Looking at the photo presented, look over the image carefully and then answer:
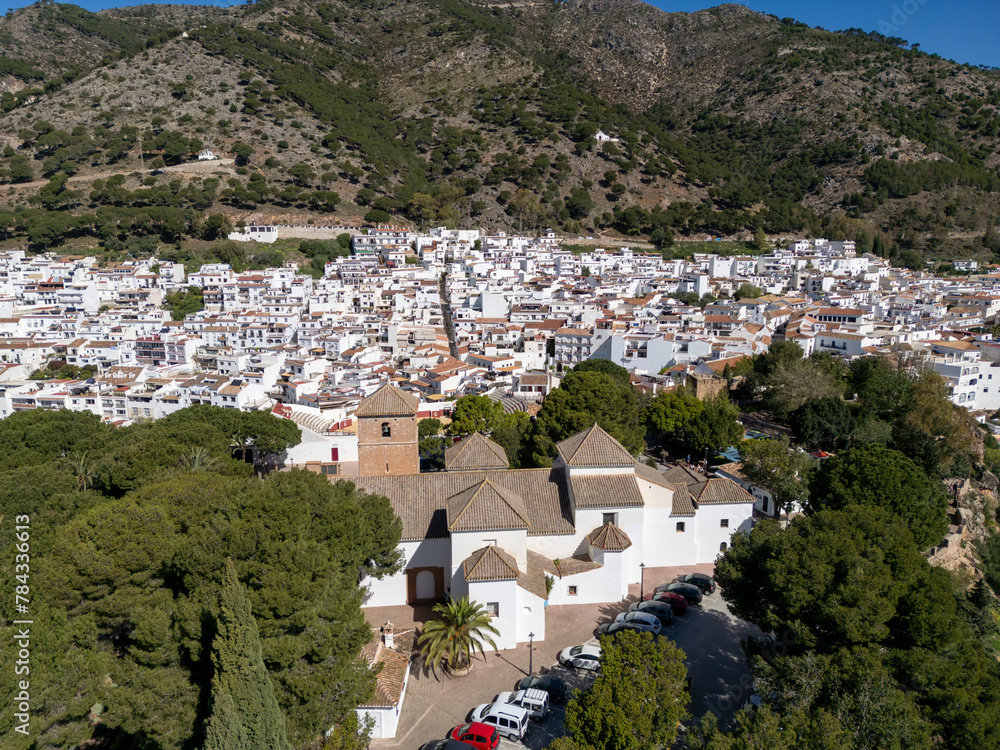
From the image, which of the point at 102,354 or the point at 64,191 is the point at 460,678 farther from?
the point at 64,191

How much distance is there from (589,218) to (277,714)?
108 metres

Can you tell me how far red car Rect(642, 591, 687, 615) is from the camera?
19.1 m

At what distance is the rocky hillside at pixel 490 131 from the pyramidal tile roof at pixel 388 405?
257 feet

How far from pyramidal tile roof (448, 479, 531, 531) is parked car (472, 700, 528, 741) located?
4.65 m

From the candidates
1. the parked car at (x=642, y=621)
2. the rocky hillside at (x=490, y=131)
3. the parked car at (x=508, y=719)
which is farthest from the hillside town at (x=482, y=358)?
the rocky hillside at (x=490, y=131)

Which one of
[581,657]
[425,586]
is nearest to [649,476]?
[581,657]

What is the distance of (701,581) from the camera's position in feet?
67.7

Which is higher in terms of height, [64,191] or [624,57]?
[624,57]

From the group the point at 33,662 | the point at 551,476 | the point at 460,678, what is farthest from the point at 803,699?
the point at 33,662

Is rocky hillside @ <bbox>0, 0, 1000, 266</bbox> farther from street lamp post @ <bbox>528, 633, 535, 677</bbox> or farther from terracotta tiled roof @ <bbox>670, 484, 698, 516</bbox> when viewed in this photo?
street lamp post @ <bbox>528, 633, 535, 677</bbox>

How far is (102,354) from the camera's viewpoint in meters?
57.4

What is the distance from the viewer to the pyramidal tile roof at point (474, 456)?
23.0 meters

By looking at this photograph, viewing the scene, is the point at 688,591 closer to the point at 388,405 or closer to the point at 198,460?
the point at 388,405

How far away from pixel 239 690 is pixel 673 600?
12527 millimetres
